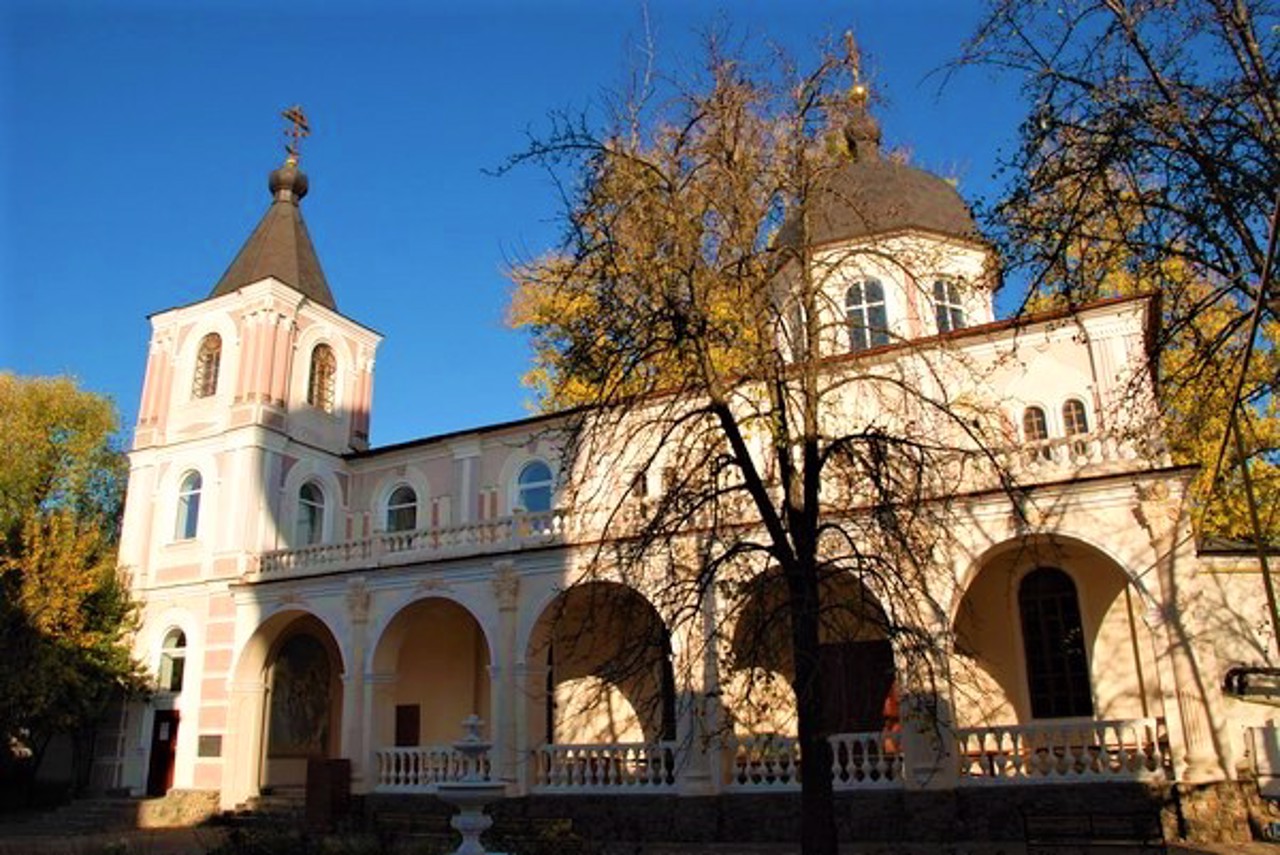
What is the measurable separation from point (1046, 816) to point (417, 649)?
16.0 metres

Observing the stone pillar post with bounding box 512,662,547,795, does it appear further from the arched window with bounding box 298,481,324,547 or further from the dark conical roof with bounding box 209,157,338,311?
the dark conical roof with bounding box 209,157,338,311

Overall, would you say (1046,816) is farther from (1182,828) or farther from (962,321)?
(962,321)

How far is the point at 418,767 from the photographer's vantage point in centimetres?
2128

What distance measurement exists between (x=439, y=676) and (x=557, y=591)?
21.5ft

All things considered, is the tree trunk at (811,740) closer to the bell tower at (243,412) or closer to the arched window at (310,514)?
the bell tower at (243,412)

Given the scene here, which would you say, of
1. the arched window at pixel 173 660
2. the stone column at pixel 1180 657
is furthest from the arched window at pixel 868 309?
the arched window at pixel 173 660

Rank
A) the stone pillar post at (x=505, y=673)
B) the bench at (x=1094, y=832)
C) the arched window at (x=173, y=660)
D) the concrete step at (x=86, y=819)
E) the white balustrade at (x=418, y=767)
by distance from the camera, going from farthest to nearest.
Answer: the arched window at (x=173, y=660) → the concrete step at (x=86, y=819) → the white balustrade at (x=418, y=767) → the stone pillar post at (x=505, y=673) → the bench at (x=1094, y=832)

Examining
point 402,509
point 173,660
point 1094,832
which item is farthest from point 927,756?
point 173,660

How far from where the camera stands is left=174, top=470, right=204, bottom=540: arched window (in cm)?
2723

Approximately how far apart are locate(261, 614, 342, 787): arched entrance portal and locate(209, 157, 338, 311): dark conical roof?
31.9ft

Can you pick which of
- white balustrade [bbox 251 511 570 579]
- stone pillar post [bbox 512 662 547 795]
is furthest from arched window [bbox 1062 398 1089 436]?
stone pillar post [bbox 512 662 547 795]

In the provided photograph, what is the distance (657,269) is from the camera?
37.7ft

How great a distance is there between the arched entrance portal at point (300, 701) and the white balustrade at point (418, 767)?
4208 mm

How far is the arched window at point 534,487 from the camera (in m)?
25.3
